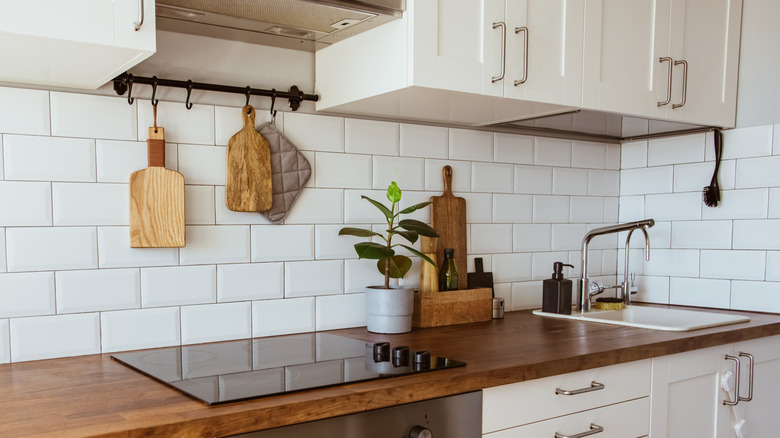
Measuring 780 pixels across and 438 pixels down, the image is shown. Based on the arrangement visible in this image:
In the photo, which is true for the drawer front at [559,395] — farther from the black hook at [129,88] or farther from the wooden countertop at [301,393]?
the black hook at [129,88]

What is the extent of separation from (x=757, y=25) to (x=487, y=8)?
126cm

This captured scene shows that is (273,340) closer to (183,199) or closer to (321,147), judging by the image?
(183,199)

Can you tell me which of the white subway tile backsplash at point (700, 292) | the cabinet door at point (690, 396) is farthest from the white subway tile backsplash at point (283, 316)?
the white subway tile backsplash at point (700, 292)

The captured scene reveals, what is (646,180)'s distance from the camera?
2.70 metres

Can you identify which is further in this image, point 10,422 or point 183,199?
point 183,199

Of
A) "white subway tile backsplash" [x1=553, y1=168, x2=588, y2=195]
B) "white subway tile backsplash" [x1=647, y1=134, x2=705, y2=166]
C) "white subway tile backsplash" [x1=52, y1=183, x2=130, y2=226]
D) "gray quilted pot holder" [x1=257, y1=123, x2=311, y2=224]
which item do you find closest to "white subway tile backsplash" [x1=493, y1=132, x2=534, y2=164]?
"white subway tile backsplash" [x1=553, y1=168, x2=588, y2=195]

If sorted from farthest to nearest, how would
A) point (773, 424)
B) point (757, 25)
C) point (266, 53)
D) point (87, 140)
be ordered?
point (757, 25), point (773, 424), point (266, 53), point (87, 140)

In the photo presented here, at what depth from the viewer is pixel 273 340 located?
1.79 meters

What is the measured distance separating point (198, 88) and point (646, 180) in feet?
6.02

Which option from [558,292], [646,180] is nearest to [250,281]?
[558,292]

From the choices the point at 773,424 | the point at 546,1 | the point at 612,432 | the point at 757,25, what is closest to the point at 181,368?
the point at 612,432

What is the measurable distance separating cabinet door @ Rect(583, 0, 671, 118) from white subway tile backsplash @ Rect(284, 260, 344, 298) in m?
0.88

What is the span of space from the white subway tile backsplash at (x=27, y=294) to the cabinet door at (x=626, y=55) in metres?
1.49

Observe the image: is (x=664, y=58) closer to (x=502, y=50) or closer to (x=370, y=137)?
(x=502, y=50)
